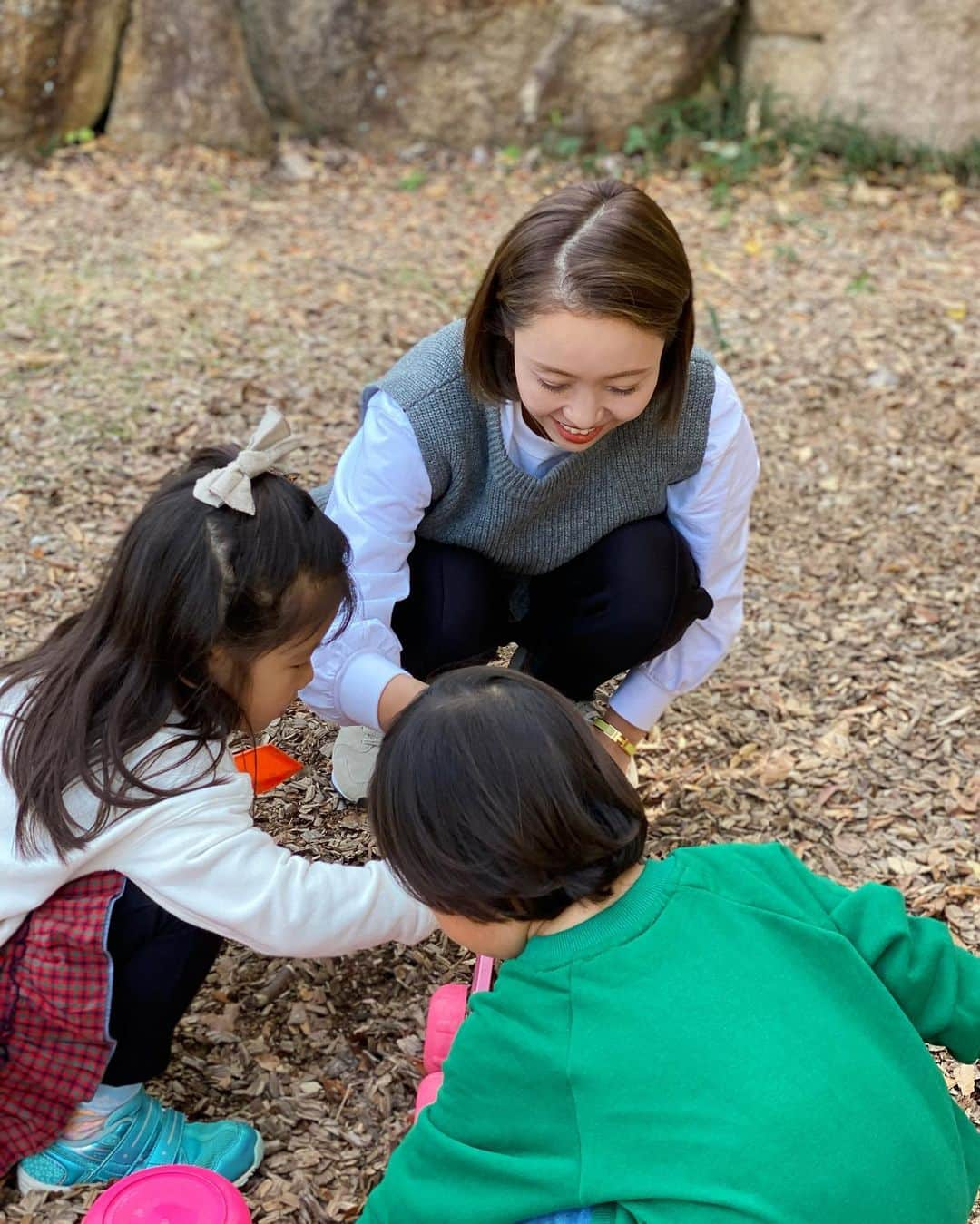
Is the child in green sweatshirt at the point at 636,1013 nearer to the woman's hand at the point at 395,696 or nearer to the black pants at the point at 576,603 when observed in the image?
the woman's hand at the point at 395,696

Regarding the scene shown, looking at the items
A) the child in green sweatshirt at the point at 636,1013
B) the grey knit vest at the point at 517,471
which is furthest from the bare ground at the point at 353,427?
the child in green sweatshirt at the point at 636,1013

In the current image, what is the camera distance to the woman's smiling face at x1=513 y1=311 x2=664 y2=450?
1.85m

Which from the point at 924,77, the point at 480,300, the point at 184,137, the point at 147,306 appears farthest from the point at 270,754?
the point at 924,77

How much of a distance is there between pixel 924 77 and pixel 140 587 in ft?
14.5

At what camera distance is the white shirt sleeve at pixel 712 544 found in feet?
7.32

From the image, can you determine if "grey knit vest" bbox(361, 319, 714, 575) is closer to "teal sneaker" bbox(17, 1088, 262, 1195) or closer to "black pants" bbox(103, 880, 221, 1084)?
"black pants" bbox(103, 880, 221, 1084)

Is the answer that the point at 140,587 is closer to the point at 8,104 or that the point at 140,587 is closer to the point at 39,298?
the point at 39,298

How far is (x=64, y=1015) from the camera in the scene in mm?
1706

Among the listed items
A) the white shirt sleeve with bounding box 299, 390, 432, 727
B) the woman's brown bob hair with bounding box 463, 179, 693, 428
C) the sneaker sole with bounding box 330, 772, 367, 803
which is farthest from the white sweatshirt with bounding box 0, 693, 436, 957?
the woman's brown bob hair with bounding box 463, 179, 693, 428

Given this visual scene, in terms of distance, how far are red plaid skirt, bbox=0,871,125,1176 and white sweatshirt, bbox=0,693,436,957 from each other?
0.02 m

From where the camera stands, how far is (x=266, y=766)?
7.43ft

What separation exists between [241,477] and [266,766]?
2.58ft

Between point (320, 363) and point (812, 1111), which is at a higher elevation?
point (812, 1111)

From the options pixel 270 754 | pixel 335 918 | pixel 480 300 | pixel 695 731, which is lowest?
pixel 695 731
